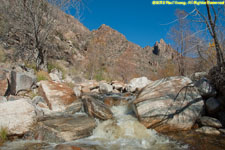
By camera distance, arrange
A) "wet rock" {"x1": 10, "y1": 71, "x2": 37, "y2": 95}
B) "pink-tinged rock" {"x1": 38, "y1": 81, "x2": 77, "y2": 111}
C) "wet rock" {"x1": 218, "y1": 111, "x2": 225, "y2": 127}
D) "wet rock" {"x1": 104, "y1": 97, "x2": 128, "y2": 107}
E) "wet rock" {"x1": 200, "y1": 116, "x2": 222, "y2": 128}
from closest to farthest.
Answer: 1. "wet rock" {"x1": 200, "y1": 116, "x2": 222, "y2": 128}
2. "wet rock" {"x1": 218, "y1": 111, "x2": 225, "y2": 127}
3. "wet rock" {"x1": 10, "y1": 71, "x2": 37, "y2": 95}
4. "pink-tinged rock" {"x1": 38, "y1": 81, "x2": 77, "y2": 111}
5. "wet rock" {"x1": 104, "y1": 97, "x2": 128, "y2": 107}

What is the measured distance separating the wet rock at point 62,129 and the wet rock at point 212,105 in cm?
306

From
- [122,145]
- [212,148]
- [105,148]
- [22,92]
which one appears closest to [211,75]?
[212,148]

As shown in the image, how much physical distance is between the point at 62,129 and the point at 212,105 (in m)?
3.83

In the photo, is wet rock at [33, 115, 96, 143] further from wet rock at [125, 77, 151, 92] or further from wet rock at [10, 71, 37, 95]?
wet rock at [125, 77, 151, 92]

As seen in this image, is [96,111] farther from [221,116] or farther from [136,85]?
[136,85]

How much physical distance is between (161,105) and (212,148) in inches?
51.7

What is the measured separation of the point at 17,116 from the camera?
313 centimetres

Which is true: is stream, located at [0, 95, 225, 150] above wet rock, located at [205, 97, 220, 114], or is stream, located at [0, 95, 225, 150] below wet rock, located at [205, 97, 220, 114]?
below

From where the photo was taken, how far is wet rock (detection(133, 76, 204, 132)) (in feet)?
11.6

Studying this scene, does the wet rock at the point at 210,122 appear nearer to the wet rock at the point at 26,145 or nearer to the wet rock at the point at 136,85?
the wet rock at the point at 26,145

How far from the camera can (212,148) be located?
8.90 ft

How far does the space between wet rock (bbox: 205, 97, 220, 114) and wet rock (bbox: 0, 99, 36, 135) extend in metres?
4.37

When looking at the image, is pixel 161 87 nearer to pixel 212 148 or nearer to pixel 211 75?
pixel 211 75

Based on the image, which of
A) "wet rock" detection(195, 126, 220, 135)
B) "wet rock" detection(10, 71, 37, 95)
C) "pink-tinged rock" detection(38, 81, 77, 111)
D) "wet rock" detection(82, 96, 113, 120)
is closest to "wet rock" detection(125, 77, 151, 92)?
"pink-tinged rock" detection(38, 81, 77, 111)
